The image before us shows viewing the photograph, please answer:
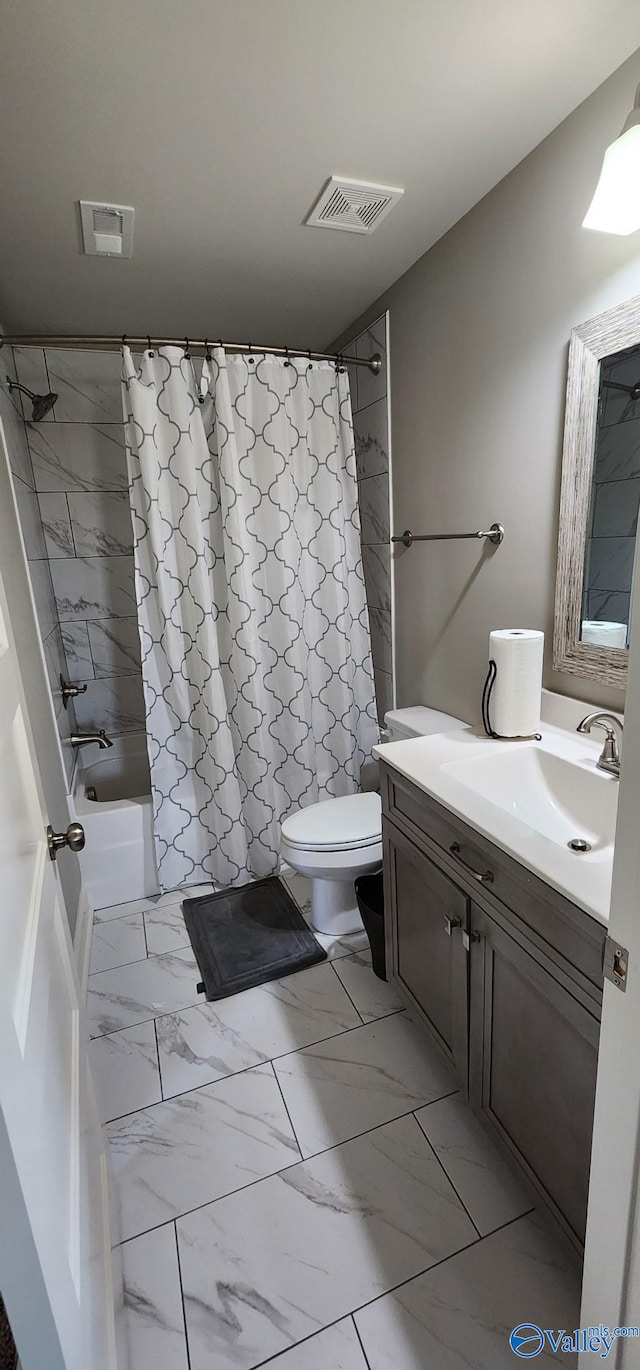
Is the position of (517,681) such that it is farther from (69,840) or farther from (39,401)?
(39,401)

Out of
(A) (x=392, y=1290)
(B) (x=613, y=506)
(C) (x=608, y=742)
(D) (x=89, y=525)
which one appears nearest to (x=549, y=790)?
(C) (x=608, y=742)

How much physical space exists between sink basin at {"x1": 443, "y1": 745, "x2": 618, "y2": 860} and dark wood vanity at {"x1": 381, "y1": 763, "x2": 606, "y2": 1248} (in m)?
0.17

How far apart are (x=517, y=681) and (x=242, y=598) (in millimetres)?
1146

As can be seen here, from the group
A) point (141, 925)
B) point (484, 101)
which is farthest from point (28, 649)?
point (484, 101)

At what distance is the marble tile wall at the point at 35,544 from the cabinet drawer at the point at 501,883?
54.8 inches

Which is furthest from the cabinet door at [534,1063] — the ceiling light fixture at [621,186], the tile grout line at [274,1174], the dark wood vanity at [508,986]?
the ceiling light fixture at [621,186]

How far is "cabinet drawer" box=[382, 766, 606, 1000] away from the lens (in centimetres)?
88

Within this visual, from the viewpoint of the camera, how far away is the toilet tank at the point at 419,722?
1.98m

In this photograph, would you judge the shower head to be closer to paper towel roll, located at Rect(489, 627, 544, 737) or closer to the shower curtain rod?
the shower curtain rod

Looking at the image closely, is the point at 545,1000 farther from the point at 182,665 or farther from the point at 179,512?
the point at 179,512

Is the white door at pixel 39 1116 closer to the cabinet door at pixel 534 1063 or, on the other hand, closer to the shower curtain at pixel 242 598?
the cabinet door at pixel 534 1063

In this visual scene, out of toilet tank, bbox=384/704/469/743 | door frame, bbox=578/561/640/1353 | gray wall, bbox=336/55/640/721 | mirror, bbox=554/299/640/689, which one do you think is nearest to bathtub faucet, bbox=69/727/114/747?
toilet tank, bbox=384/704/469/743

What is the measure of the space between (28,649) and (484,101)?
1.76 metres

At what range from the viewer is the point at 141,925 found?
87.4 inches
